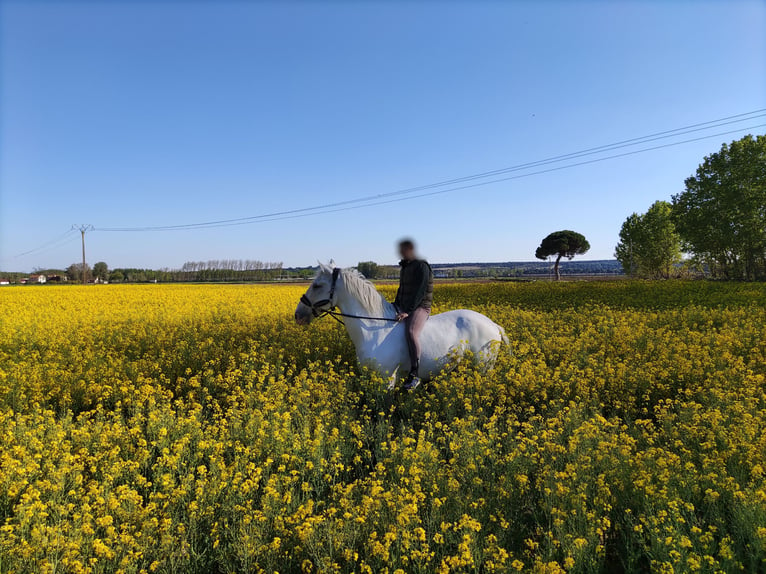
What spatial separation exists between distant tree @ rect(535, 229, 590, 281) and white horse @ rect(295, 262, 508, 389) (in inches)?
3434

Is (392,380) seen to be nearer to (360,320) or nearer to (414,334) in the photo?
(414,334)

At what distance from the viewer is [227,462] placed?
A: 12.7 feet

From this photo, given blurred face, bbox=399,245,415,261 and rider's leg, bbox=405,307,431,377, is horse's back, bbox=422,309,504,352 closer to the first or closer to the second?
rider's leg, bbox=405,307,431,377

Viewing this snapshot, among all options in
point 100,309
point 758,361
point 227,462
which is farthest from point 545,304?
point 100,309

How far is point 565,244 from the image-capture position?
279ft

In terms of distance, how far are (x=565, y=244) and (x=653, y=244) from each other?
1154 inches

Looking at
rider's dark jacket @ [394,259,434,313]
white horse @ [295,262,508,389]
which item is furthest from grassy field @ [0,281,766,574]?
rider's dark jacket @ [394,259,434,313]

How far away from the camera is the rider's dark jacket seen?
545 centimetres

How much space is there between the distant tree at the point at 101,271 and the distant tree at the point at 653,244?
97.9 m

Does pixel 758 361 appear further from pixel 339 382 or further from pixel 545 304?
pixel 545 304

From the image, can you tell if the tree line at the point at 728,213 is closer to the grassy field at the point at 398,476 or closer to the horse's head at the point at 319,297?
the grassy field at the point at 398,476

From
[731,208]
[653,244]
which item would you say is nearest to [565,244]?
[653,244]

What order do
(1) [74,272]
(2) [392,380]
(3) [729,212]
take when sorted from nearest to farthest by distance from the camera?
(2) [392,380] < (3) [729,212] < (1) [74,272]

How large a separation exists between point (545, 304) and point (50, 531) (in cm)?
1666
